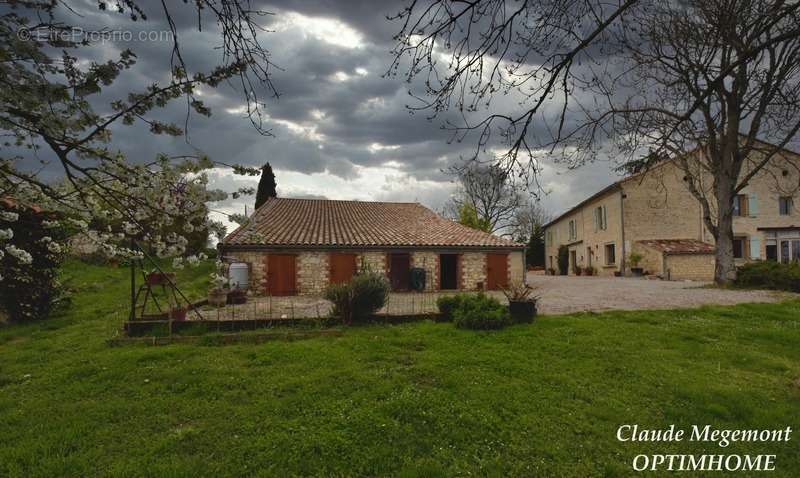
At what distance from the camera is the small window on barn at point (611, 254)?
94.1 ft

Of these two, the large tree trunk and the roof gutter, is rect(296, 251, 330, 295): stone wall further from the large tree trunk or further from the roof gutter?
the large tree trunk

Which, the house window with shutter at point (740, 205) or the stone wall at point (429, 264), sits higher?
the house window with shutter at point (740, 205)

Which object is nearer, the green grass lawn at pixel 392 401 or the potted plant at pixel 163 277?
the potted plant at pixel 163 277

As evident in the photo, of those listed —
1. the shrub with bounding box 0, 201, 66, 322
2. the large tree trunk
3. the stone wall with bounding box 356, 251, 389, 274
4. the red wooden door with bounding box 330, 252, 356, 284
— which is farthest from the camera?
the stone wall with bounding box 356, 251, 389, 274

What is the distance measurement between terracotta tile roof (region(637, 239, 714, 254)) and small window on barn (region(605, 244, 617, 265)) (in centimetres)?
227

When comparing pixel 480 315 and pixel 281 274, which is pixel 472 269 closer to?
pixel 281 274

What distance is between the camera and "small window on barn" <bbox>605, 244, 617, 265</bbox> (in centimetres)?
2867

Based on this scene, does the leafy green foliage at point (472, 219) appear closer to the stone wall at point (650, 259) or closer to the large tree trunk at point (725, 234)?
the stone wall at point (650, 259)

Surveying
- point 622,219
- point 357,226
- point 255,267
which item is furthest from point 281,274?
→ point 622,219

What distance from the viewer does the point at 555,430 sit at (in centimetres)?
462

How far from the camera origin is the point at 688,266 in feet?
80.8

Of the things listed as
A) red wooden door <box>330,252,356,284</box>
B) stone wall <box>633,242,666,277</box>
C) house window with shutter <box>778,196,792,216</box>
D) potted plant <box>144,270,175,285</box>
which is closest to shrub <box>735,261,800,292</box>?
stone wall <box>633,242,666,277</box>

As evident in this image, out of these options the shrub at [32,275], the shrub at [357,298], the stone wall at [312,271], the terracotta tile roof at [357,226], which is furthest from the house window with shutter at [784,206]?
the shrub at [32,275]

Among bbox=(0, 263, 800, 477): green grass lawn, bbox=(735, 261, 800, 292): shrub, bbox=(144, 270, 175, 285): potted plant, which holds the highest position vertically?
bbox=(144, 270, 175, 285): potted plant
